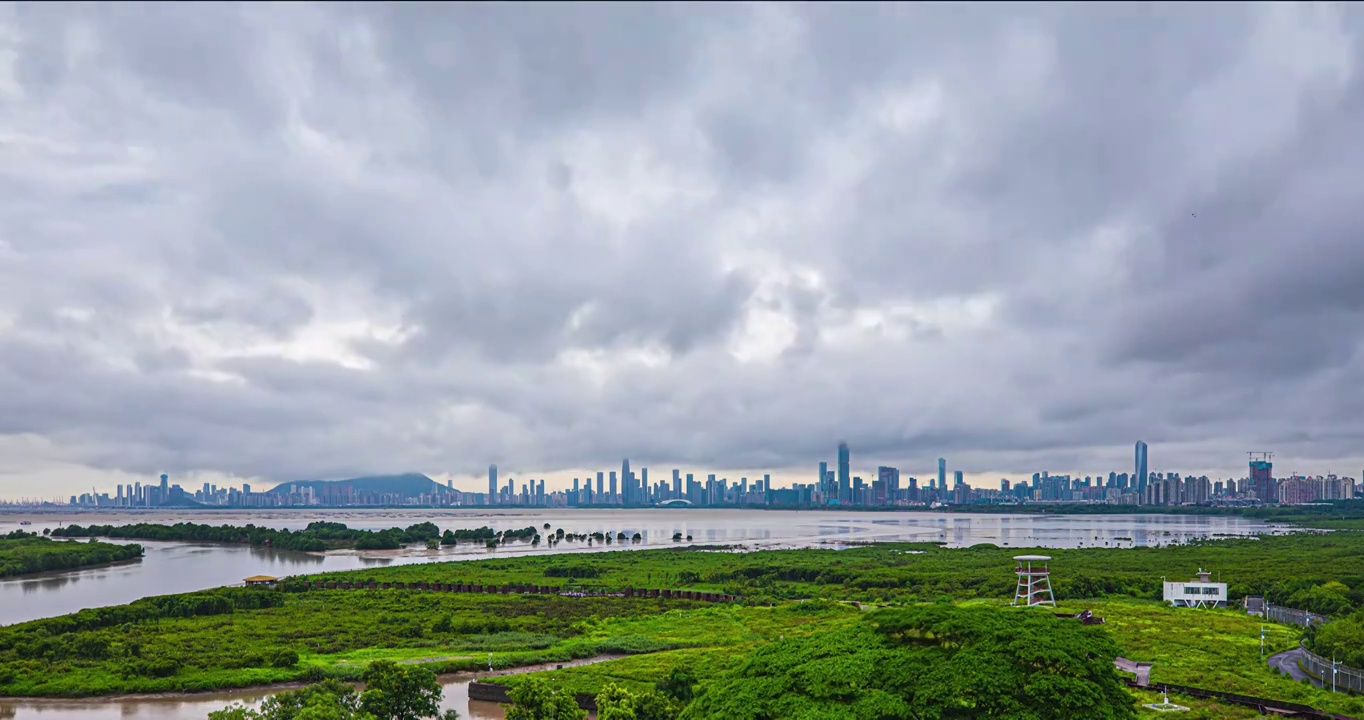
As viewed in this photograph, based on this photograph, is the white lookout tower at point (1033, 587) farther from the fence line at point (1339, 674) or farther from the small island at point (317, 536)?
the small island at point (317, 536)

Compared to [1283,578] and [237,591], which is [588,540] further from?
[1283,578]

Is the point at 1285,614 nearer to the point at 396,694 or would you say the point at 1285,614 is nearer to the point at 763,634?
the point at 763,634

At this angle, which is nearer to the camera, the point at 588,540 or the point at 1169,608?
the point at 1169,608

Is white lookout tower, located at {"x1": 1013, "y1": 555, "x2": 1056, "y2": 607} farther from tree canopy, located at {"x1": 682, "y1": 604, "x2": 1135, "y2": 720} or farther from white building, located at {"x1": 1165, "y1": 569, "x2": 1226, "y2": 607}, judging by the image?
tree canopy, located at {"x1": 682, "y1": 604, "x2": 1135, "y2": 720}

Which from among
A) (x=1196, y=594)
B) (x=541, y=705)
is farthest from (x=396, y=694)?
(x=1196, y=594)

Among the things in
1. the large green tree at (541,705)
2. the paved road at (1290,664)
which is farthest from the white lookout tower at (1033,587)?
the large green tree at (541,705)

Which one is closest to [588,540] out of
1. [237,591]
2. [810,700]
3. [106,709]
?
[237,591]

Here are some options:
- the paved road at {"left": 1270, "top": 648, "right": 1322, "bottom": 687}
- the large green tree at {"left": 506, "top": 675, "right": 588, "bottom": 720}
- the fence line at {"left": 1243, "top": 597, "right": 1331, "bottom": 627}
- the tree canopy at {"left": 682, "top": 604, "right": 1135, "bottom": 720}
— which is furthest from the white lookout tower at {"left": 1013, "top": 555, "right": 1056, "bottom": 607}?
the large green tree at {"left": 506, "top": 675, "right": 588, "bottom": 720}
